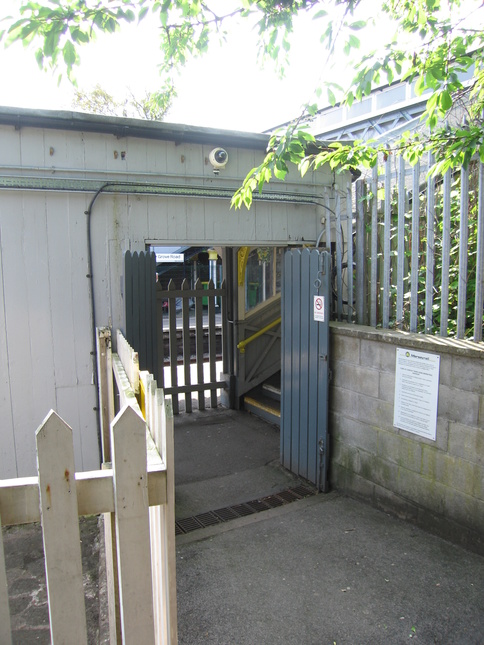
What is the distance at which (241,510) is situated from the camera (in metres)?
4.49

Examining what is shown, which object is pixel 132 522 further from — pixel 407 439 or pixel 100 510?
pixel 407 439

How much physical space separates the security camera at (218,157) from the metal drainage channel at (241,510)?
11.6 feet

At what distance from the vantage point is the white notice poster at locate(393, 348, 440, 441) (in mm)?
3689

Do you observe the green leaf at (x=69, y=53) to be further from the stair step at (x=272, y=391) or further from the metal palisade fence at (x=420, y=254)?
the stair step at (x=272, y=391)

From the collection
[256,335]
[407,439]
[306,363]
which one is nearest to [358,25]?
[306,363]

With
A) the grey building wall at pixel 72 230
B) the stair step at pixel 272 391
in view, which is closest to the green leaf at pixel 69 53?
the grey building wall at pixel 72 230

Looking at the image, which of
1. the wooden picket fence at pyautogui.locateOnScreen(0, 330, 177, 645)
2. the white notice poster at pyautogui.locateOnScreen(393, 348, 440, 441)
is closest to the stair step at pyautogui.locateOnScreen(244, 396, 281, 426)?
the white notice poster at pyautogui.locateOnScreen(393, 348, 440, 441)

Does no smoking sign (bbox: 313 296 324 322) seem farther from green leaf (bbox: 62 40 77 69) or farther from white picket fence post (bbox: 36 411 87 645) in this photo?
white picket fence post (bbox: 36 411 87 645)

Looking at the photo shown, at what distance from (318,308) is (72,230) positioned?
100 inches

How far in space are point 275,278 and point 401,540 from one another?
15.3 ft

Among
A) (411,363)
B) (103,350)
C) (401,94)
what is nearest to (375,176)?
(411,363)

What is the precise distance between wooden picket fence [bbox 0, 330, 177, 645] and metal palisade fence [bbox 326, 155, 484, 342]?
2.90m

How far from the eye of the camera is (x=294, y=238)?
20.0 feet

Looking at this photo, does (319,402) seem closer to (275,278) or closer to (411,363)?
(411,363)
